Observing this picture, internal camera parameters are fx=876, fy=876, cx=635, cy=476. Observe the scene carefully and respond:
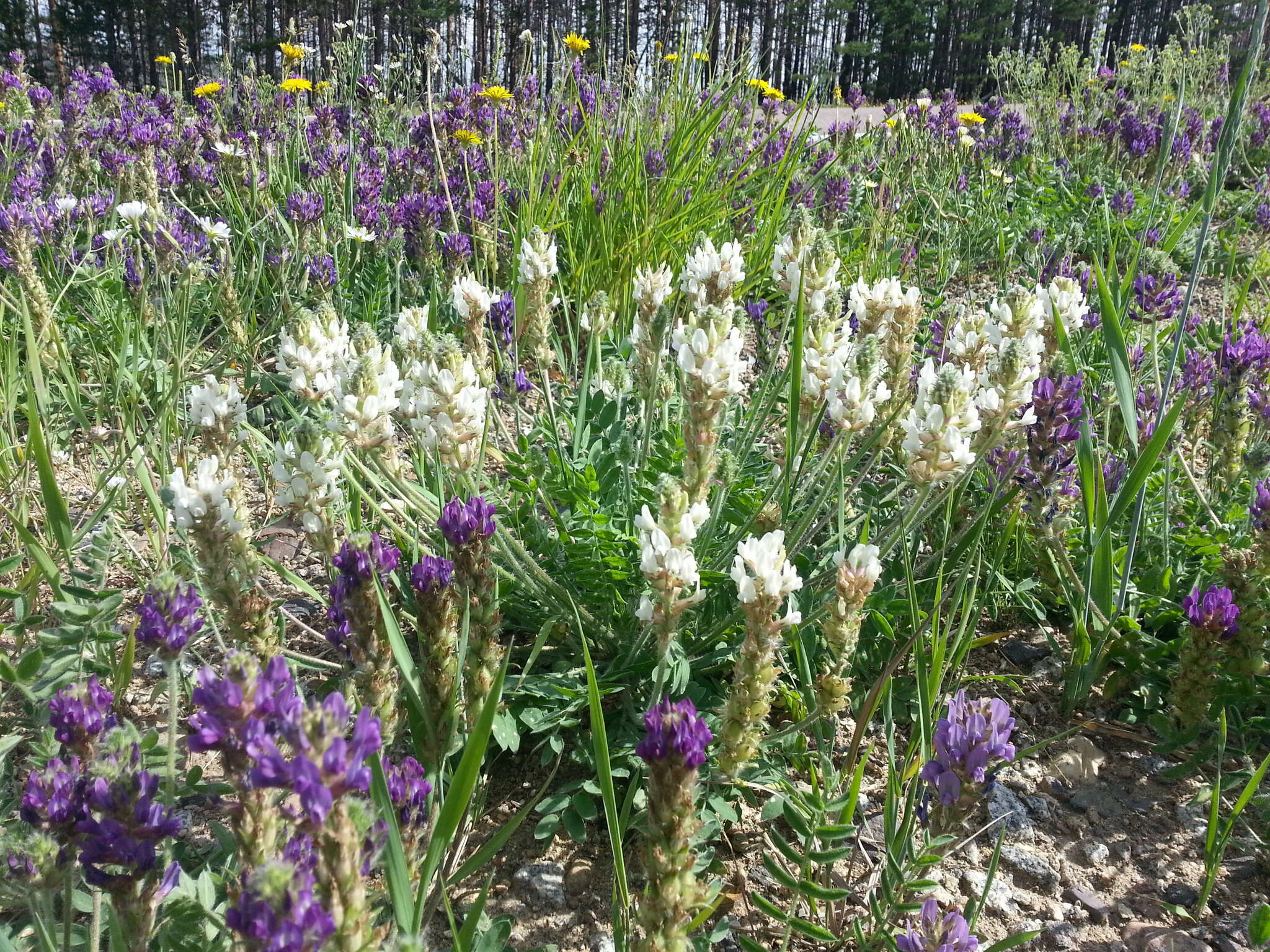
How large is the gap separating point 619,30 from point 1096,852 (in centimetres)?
2291

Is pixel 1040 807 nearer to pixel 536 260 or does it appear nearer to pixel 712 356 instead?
pixel 712 356

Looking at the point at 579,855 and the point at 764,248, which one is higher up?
the point at 764,248

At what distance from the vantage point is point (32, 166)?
439 centimetres

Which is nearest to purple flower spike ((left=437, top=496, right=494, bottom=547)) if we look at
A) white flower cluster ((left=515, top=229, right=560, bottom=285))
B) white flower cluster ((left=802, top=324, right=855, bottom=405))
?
white flower cluster ((left=802, top=324, right=855, bottom=405))

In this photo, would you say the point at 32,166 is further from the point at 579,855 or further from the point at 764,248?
the point at 579,855

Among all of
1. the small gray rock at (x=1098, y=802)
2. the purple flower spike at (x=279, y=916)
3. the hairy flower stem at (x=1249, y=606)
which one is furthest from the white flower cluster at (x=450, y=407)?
the hairy flower stem at (x=1249, y=606)

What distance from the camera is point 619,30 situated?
845 inches

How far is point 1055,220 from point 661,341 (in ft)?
16.5

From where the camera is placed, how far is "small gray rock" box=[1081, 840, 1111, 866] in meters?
1.81

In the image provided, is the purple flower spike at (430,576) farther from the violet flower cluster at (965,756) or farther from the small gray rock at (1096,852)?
the small gray rock at (1096,852)

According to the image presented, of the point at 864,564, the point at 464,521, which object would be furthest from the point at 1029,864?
the point at 464,521

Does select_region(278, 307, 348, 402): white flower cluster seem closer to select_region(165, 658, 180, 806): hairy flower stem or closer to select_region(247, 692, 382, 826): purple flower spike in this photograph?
select_region(165, 658, 180, 806): hairy flower stem

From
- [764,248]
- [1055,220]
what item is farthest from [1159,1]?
[764,248]

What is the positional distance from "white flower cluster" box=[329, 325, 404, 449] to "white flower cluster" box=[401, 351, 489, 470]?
50mm
